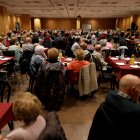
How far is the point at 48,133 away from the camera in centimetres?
147

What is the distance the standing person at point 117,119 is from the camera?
1.65m

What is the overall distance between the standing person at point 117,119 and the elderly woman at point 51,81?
2097mm

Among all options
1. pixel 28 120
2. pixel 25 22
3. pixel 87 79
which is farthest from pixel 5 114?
pixel 25 22


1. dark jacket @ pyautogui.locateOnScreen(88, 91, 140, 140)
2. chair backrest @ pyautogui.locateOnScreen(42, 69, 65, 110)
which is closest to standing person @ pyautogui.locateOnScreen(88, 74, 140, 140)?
dark jacket @ pyautogui.locateOnScreen(88, 91, 140, 140)

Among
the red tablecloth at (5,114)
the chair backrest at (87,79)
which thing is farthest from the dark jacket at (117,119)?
the chair backrest at (87,79)

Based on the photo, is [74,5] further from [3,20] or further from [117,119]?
[117,119]

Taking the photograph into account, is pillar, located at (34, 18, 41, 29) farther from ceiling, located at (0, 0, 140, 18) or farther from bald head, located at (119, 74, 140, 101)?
bald head, located at (119, 74, 140, 101)

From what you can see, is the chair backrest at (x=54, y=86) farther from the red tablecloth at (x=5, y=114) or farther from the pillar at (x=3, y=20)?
the pillar at (x=3, y=20)

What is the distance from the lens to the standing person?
1.65m

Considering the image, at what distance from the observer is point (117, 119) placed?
169cm

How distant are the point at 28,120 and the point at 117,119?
2.36 ft

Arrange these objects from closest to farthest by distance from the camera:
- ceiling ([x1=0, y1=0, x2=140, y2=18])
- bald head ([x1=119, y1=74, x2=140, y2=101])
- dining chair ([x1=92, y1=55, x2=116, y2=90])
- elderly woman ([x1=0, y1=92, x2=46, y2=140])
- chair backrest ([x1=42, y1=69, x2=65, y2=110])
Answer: elderly woman ([x1=0, y1=92, x2=46, y2=140])
bald head ([x1=119, y1=74, x2=140, y2=101])
chair backrest ([x1=42, y1=69, x2=65, y2=110])
dining chair ([x1=92, y1=55, x2=116, y2=90])
ceiling ([x1=0, y1=0, x2=140, y2=18])

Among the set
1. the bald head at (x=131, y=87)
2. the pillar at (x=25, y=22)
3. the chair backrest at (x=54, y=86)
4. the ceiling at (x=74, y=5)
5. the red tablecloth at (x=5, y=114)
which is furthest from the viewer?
the pillar at (x=25, y=22)

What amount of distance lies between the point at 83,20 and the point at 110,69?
23.7 meters
